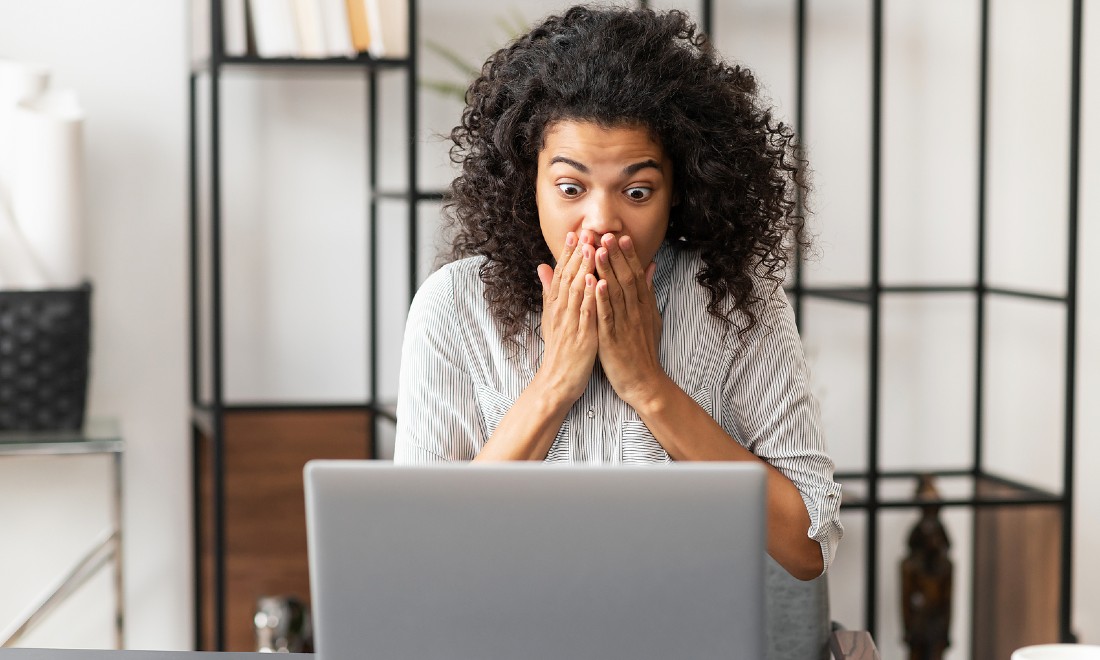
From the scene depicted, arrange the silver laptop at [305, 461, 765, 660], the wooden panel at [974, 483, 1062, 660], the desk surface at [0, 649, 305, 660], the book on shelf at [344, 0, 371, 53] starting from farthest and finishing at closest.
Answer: the wooden panel at [974, 483, 1062, 660]
the book on shelf at [344, 0, 371, 53]
the desk surface at [0, 649, 305, 660]
the silver laptop at [305, 461, 765, 660]

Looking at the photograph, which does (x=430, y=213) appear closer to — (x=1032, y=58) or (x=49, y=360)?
(x=49, y=360)

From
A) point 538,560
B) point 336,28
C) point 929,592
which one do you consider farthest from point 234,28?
point 929,592

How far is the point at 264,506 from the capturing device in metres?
2.70

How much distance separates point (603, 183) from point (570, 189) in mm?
41

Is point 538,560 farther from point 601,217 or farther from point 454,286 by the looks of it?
point 454,286

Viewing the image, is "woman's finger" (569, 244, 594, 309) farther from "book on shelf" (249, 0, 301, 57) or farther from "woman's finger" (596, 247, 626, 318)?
"book on shelf" (249, 0, 301, 57)

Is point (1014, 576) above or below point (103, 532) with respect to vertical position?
below

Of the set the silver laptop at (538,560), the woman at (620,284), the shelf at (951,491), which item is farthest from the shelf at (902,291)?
the silver laptop at (538,560)

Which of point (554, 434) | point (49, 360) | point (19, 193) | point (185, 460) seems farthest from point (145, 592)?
point (554, 434)

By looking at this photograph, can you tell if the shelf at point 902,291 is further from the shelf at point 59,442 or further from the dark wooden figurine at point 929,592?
the shelf at point 59,442

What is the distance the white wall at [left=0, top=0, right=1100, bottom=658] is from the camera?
8.45ft

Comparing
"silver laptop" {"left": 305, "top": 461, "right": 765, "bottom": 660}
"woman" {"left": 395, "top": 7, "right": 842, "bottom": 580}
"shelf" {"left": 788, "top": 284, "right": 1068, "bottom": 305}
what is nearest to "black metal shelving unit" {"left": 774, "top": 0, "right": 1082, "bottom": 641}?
"shelf" {"left": 788, "top": 284, "right": 1068, "bottom": 305}

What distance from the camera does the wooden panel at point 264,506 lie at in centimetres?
269

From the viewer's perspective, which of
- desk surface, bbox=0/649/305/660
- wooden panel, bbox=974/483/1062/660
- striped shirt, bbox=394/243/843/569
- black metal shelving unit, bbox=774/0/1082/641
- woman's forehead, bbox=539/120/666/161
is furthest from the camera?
wooden panel, bbox=974/483/1062/660
